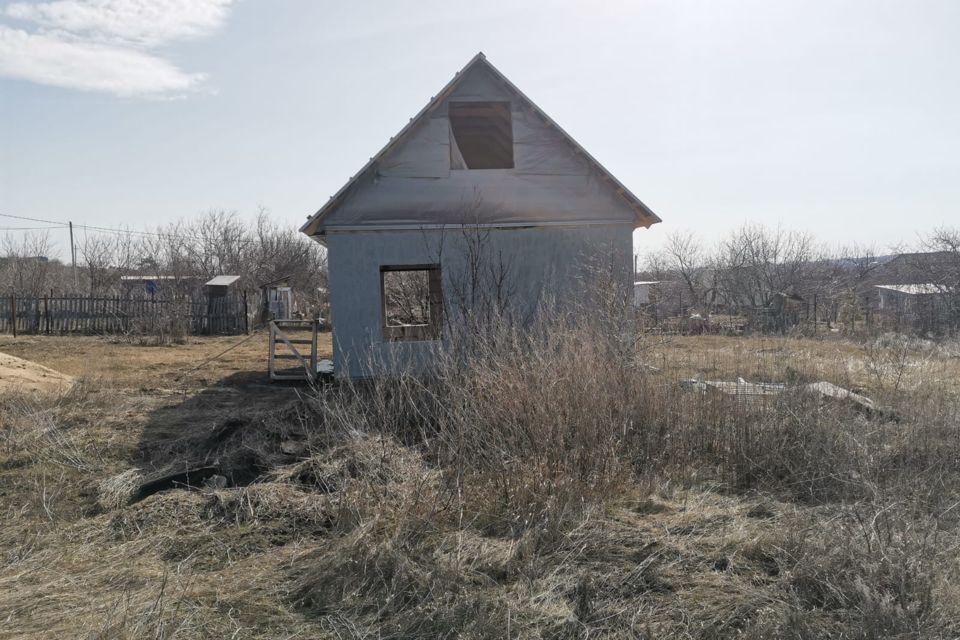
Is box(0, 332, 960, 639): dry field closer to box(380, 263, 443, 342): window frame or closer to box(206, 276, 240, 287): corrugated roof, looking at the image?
box(380, 263, 443, 342): window frame

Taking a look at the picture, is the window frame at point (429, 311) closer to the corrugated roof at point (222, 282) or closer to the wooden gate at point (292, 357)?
the wooden gate at point (292, 357)

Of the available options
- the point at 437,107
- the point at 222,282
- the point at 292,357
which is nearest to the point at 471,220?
the point at 437,107

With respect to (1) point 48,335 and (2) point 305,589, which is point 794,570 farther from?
(1) point 48,335

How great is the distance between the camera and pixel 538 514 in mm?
4641

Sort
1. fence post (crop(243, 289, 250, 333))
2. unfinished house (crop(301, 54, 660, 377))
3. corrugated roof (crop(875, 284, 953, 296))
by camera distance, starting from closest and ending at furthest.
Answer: unfinished house (crop(301, 54, 660, 377))
corrugated roof (crop(875, 284, 953, 296))
fence post (crop(243, 289, 250, 333))

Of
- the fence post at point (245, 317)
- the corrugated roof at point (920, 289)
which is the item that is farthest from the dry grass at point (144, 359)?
the corrugated roof at point (920, 289)

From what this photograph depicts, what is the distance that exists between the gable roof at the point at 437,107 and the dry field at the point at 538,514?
3989 mm

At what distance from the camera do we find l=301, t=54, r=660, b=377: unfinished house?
10.8 meters

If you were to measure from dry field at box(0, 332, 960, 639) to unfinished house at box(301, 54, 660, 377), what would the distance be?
353 cm

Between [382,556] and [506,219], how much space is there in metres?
7.56

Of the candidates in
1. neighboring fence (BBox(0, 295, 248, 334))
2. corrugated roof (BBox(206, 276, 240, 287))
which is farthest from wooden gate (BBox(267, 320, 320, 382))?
neighboring fence (BBox(0, 295, 248, 334))

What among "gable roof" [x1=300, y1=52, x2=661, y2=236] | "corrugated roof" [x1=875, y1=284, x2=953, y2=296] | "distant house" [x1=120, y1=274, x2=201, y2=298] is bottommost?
"corrugated roof" [x1=875, y1=284, x2=953, y2=296]

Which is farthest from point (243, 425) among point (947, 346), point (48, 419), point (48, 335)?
point (48, 335)

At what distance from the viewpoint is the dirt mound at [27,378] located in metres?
10.5
